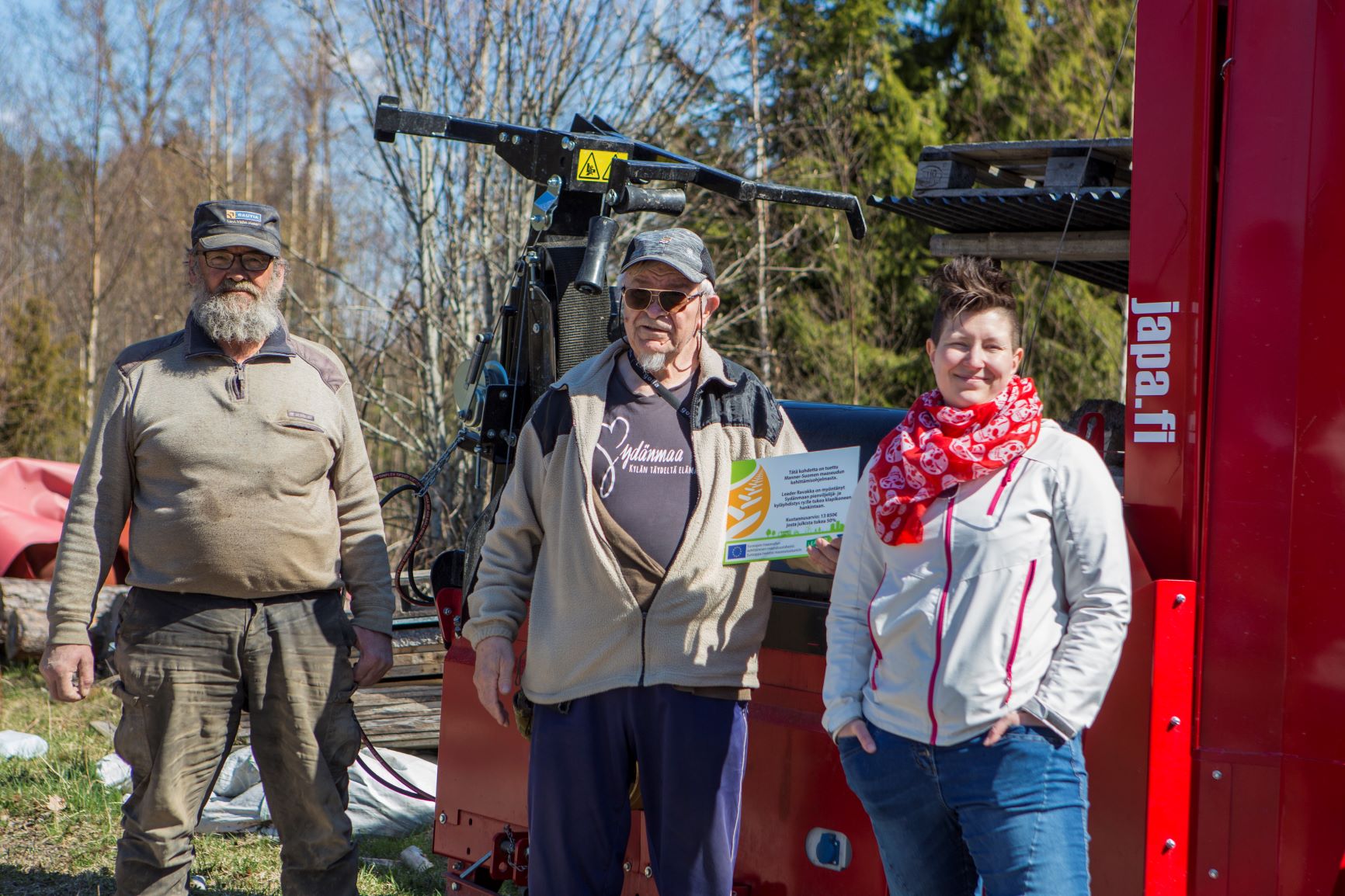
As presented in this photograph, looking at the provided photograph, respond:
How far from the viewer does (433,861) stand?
15.3ft

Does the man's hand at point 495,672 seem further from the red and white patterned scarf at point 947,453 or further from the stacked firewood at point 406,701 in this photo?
the stacked firewood at point 406,701

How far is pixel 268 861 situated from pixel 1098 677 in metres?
3.47

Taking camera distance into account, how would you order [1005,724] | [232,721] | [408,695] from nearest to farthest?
[1005,724]
[232,721]
[408,695]

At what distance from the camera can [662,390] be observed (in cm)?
285

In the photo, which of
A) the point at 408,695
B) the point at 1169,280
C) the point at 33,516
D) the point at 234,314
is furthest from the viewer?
the point at 33,516

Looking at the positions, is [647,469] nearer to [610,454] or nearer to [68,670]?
[610,454]

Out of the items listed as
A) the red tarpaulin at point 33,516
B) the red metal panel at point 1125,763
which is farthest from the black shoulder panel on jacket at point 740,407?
the red tarpaulin at point 33,516

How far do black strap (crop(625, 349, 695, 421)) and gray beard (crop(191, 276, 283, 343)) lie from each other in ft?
3.66

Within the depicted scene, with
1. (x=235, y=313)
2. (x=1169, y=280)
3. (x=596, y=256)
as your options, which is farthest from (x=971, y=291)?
(x=235, y=313)

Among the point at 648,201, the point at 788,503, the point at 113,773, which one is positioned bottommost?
the point at 113,773

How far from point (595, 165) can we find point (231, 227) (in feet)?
3.35

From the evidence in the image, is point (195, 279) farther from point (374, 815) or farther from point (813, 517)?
point (374, 815)

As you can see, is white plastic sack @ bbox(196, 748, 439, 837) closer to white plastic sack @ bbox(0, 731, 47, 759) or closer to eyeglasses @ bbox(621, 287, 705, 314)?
white plastic sack @ bbox(0, 731, 47, 759)

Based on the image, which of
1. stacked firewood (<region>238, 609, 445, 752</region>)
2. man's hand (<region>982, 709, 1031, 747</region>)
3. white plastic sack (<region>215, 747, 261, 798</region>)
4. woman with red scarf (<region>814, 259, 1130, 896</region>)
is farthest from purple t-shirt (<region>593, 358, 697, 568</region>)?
white plastic sack (<region>215, 747, 261, 798</region>)
